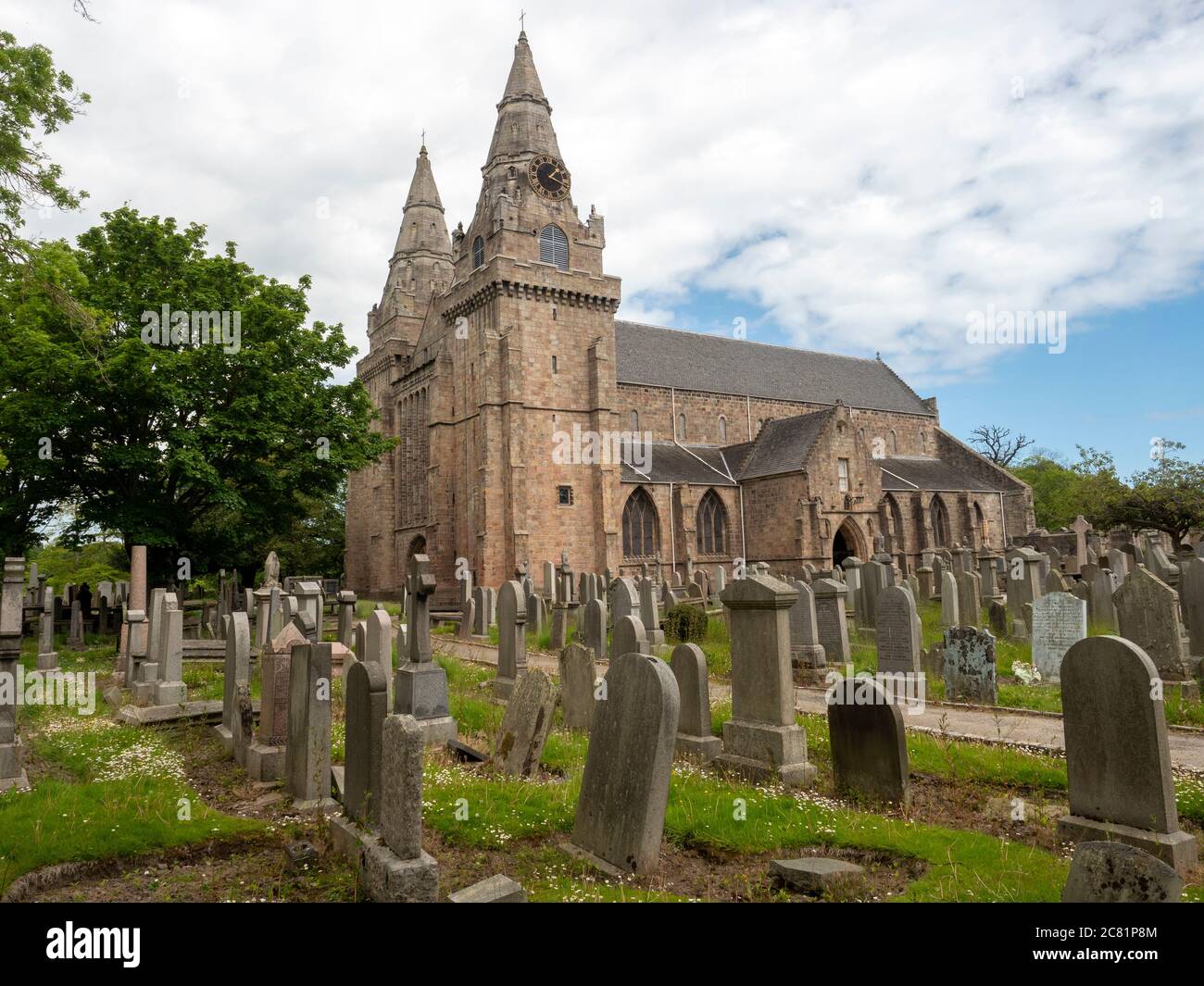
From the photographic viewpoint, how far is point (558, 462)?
30250mm

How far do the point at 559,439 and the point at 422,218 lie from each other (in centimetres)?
1881

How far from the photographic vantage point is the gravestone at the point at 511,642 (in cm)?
1082

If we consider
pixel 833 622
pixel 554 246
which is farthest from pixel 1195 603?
pixel 554 246

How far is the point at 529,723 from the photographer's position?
700 cm

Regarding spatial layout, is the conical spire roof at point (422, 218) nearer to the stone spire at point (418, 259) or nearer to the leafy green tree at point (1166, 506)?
the stone spire at point (418, 259)

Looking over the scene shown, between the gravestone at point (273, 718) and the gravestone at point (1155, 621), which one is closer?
the gravestone at point (273, 718)

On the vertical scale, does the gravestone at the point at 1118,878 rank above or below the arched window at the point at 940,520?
below

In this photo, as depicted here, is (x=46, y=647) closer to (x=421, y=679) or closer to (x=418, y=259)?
(x=421, y=679)

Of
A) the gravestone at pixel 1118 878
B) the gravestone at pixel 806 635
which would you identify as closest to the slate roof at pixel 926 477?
the gravestone at pixel 806 635

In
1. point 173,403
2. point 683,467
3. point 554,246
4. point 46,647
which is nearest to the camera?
point 46,647

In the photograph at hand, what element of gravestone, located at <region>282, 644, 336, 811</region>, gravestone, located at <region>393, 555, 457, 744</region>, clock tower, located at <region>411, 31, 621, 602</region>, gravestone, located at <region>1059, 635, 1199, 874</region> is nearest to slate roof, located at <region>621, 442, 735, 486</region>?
clock tower, located at <region>411, 31, 621, 602</region>

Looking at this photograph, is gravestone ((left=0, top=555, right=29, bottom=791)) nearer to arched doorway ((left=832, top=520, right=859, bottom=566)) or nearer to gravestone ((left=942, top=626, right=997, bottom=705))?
gravestone ((left=942, top=626, right=997, bottom=705))

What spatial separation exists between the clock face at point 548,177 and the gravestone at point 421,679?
26460mm
